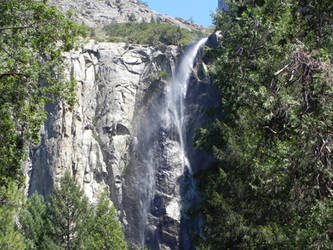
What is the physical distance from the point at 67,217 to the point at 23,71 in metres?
16.4

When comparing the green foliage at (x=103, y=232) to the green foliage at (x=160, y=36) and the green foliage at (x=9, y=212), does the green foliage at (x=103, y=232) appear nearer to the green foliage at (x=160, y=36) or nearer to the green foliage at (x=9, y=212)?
the green foliage at (x=9, y=212)

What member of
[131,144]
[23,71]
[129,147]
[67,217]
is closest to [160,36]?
[131,144]

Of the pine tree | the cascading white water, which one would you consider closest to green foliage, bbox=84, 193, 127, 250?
the pine tree

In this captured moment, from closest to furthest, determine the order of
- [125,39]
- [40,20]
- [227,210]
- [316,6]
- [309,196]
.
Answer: [309,196] < [316,6] < [40,20] < [227,210] < [125,39]

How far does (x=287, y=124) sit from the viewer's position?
555cm

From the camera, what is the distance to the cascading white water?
3871 centimetres

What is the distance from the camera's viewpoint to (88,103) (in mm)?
41031

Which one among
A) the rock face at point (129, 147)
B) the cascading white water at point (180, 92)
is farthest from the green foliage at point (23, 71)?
the cascading white water at point (180, 92)

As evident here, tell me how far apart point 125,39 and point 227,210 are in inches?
1601

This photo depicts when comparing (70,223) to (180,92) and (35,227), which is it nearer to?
(35,227)

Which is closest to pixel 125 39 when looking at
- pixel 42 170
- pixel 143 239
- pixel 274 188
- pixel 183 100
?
pixel 183 100

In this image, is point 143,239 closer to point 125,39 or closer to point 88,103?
point 88,103

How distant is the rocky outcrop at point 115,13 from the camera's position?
2717 inches

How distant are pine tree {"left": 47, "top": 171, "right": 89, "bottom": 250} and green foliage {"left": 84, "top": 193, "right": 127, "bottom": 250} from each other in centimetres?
74
